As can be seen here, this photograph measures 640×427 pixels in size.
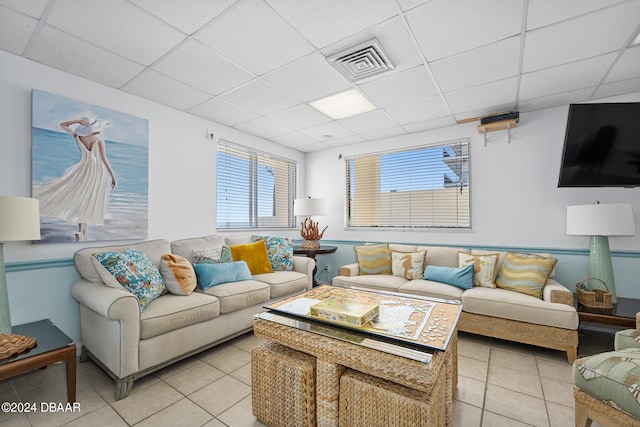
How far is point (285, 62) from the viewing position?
230cm

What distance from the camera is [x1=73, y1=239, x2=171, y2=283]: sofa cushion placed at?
7.40ft

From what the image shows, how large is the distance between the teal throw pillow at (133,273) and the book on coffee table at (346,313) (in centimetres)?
138

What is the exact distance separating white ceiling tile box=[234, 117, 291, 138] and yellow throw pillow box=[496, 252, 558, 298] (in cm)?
321

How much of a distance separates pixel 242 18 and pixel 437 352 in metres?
2.29

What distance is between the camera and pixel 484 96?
292 centimetres

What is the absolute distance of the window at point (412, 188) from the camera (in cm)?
379

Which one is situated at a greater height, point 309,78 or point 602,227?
point 309,78

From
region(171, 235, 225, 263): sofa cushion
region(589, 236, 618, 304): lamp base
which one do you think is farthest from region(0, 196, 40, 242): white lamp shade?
region(589, 236, 618, 304): lamp base

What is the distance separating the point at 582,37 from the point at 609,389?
7.38 ft

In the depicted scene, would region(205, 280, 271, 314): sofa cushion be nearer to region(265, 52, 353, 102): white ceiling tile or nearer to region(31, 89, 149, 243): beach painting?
region(31, 89, 149, 243): beach painting

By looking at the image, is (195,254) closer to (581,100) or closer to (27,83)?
(27,83)

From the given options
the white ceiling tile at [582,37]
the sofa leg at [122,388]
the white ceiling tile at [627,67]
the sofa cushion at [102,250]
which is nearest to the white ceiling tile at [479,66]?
the white ceiling tile at [582,37]

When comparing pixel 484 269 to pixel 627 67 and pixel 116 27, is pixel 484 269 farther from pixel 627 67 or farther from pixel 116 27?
pixel 116 27

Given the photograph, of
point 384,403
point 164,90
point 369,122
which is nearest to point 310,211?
point 369,122
